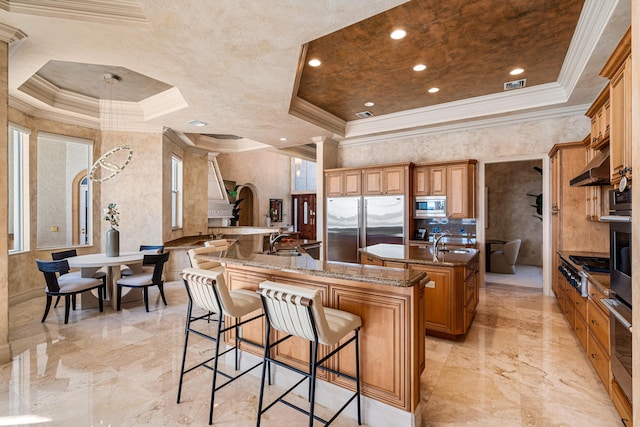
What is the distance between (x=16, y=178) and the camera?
4531 millimetres

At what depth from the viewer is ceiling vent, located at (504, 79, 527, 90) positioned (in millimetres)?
4156

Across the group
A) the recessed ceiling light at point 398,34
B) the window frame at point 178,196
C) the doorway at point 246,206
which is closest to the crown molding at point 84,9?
the recessed ceiling light at point 398,34

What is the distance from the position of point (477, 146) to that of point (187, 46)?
4.68m

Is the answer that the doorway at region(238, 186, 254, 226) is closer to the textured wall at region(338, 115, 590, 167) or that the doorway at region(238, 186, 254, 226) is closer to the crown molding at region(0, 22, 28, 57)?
the textured wall at region(338, 115, 590, 167)

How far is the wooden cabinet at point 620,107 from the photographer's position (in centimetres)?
195

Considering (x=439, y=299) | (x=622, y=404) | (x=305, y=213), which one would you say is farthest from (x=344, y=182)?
(x=305, y=213)

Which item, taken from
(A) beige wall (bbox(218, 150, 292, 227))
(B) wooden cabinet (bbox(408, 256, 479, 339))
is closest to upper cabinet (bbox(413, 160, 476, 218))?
(B) wooden cabinet (bbox(408, 256, 479, 339))

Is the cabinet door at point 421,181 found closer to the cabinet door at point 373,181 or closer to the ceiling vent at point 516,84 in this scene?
the cabinet door at point 373,181

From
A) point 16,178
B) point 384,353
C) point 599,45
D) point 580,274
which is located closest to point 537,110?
point 599,45

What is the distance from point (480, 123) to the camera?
5121 mm

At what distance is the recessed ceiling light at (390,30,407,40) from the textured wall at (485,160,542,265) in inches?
223

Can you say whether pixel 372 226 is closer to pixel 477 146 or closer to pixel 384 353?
pixel 477 146

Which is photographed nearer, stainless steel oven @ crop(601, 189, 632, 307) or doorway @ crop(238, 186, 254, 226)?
stainless steel oven @ crop(601, 189, 632, 307)

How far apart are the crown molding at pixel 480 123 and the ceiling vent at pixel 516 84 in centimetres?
55
